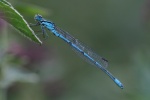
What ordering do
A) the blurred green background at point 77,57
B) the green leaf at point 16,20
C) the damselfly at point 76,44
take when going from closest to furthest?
the green leaf at point 16,20
the damselfly at point 76,44
the blurred green background at point 77,57

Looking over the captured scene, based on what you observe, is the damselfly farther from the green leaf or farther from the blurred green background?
the green leaf

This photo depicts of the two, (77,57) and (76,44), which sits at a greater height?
(77,57)

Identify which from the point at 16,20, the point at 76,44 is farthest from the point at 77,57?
the point at 16,20

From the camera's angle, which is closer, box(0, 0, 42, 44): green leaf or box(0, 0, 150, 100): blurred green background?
box(0, 0, 42, 44): green leaf

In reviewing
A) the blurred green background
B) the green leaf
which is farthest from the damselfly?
the green leaf

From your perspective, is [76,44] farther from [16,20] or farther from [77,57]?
[77,57]

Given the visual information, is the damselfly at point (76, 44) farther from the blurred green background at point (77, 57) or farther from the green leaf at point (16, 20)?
the green leaf at point (16, 20)

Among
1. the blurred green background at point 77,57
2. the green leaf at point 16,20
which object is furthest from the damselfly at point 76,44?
the green leaf at point 16,20

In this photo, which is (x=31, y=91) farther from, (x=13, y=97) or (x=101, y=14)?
(x=101, y=14)
